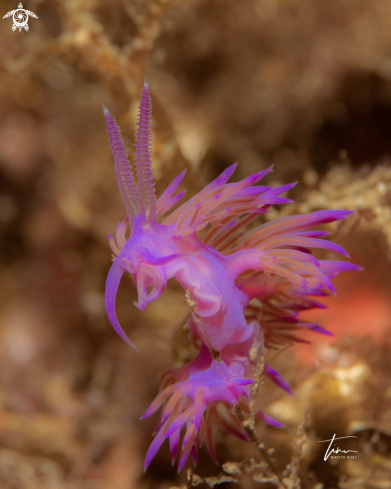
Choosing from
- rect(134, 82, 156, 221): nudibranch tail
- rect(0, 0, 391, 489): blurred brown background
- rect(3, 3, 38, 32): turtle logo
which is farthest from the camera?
rect(3, 3, 38, 32): turtle logo

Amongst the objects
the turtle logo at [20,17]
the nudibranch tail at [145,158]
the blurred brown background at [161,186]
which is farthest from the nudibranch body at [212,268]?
the turtle logo at [20,17]

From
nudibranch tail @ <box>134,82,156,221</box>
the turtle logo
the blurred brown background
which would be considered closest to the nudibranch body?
nudibranch tail @ <box>134,82,156,221</box>

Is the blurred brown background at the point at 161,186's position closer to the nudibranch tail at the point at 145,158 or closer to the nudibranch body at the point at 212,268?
the nudibranch body at the point at 212,268

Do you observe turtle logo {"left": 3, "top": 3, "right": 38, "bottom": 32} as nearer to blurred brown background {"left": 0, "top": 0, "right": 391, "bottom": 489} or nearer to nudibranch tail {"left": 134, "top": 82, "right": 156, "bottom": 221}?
blurred brown background {"left": 0, "top": 0, "right": 391, "bottom": 489}

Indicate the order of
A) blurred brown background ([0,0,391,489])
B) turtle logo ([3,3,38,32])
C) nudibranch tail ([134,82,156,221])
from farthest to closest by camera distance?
turtle logo ([3,3,38,32]) → blurred brown background ([0,0,391,489]) → nudibranch tail ([134,82,156,221])

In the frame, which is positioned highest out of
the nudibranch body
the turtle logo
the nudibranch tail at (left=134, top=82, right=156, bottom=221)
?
the turtle logo

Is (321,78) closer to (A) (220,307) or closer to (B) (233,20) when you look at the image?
(B) (233,20)

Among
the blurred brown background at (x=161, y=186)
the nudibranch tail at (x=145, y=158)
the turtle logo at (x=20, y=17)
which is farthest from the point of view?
the turtle logo at (x=20, y=17)

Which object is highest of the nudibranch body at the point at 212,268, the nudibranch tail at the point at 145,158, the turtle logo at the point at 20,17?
the turtle logo at the point at 20,17
